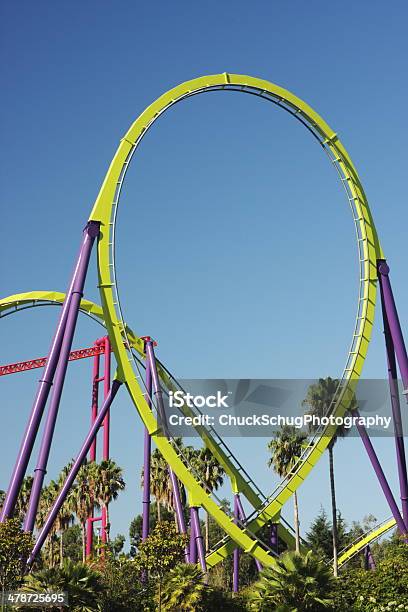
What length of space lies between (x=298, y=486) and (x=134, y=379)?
20.6 feet

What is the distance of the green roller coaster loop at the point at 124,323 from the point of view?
24125 millimetres

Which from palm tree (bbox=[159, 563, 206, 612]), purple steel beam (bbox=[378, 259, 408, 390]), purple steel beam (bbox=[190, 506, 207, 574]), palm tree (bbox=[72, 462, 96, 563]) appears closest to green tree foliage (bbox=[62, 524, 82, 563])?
palm tree (bbox=[72, 462, 96, 563])

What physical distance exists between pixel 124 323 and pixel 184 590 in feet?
25.0

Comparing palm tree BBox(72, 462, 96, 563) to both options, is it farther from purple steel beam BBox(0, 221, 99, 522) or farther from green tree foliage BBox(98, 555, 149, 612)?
purple steel beam BBox(0, 221, 99, 522)

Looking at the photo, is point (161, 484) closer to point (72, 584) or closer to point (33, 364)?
point (33, 364)

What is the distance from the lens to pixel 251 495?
28.8 m

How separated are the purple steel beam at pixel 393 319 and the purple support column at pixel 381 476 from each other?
221cm

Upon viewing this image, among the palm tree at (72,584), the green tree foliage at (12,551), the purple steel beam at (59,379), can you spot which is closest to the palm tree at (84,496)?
the purple steel beam at (59,379)

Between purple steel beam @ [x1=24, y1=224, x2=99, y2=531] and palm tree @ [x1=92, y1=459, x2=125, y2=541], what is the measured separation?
13016mm

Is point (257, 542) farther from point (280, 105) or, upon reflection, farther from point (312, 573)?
point (280, 105)

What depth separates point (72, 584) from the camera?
60.3 feet

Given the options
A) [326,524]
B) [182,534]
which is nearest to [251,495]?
[182,534]

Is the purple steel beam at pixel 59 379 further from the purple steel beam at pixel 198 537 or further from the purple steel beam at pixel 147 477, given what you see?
the purple steel beam at pixel 198 537

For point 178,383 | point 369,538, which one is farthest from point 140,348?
point 369,538
